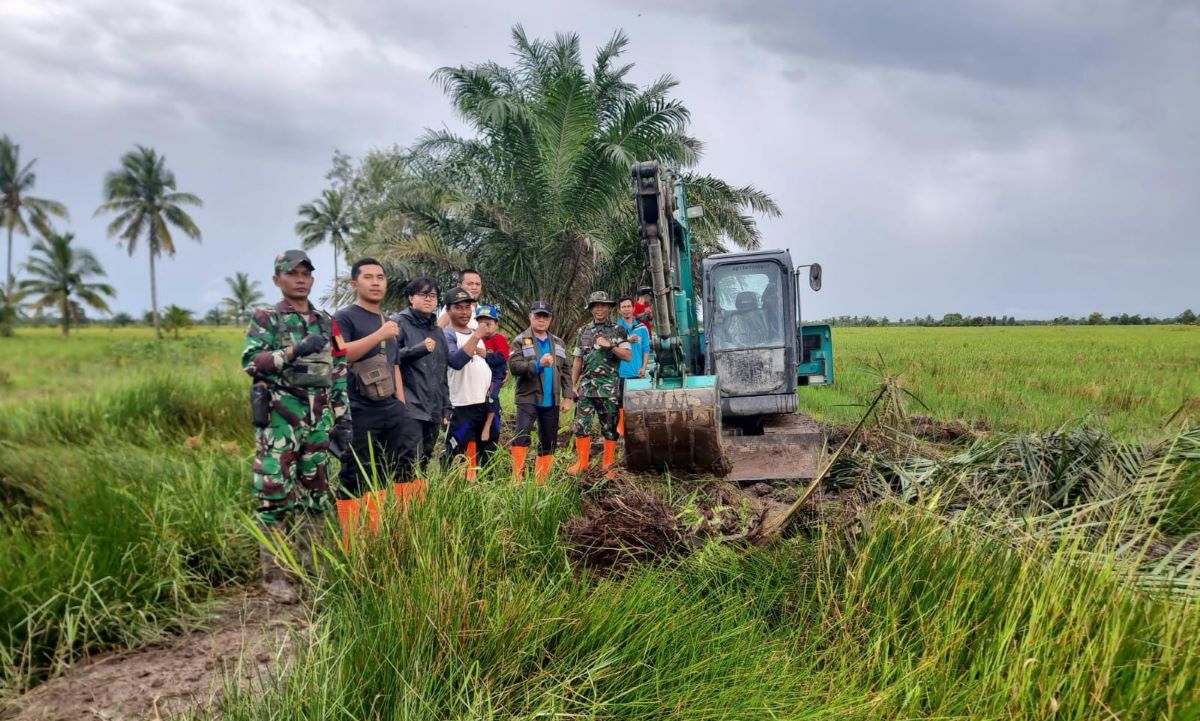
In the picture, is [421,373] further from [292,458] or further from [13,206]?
[13,206]

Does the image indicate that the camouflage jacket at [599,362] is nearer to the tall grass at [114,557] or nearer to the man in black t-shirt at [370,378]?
the man in black t-shirt at [370,378]

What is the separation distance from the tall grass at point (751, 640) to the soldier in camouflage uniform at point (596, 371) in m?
3.85

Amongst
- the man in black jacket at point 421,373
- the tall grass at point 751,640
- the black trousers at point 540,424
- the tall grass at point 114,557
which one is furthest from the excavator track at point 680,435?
the tall grass at point 114,557

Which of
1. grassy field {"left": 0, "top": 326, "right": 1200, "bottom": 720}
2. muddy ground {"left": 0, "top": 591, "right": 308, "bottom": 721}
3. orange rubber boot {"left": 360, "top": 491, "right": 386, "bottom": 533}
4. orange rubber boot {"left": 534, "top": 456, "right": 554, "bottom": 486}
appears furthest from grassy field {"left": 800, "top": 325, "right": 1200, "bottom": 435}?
muddy ground {"left": 0, "top": 591, "right": 308, "bottom": 721}

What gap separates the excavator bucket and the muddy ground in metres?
2.74

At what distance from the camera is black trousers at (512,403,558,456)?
6297mm

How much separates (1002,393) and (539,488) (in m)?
9.86

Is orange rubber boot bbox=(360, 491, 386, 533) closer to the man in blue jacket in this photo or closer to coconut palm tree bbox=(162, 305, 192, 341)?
the man in blue jacket

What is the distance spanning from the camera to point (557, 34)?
1597 centimetres

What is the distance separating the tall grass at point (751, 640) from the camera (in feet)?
7.09

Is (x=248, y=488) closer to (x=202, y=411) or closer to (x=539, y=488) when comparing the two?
(x=539, y=488)

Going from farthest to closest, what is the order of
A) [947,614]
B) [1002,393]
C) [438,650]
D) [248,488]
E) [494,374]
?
[1002,393], [494,374], [248,488], [947,614], [438,650]

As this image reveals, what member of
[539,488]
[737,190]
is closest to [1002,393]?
[737,190]

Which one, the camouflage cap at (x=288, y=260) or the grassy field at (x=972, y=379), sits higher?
the camouflage cap at (x=288, y=260)
